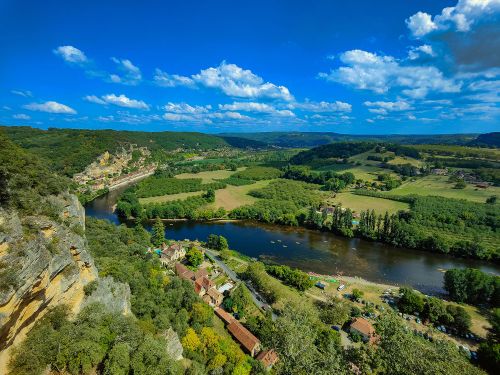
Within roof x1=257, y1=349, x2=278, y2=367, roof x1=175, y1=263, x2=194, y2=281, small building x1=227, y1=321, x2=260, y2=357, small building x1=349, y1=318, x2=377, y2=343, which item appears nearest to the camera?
roof x1=257, y1=349, x2=278, y2=367

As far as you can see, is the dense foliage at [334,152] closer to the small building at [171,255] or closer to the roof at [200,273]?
the small building at [171,255]

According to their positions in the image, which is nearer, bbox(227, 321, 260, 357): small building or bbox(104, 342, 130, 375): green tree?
bbox(104, 342, 130, 375): green tree

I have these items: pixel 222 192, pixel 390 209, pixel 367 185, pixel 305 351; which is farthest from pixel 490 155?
pixel 305 351

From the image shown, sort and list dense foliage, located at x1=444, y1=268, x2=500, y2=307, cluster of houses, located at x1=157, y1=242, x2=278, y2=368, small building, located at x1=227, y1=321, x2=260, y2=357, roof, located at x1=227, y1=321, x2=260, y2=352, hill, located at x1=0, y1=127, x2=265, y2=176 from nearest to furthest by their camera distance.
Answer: cluster of houses, located at x1=157, y1=242, x2=278, y2=368 → small building, located at x1=227, y1=321, x2=260, y2=357 → roof, located at x1=227, y1=321, x2=260, y2=352 → dense foliage, located at x1=444, y1=268, x2=500, y2=307 → hill, located at x1=0, y1=127, x2=265, y2=176

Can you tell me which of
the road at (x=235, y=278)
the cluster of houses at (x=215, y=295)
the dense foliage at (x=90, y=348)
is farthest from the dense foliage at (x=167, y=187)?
the dense foliage at (x=90, y=348)

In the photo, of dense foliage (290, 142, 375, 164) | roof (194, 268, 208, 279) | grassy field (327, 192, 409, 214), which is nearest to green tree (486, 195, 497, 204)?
grassy field (327, 192, 409, 214)

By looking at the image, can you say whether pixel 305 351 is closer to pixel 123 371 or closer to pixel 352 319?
pixel 123 371

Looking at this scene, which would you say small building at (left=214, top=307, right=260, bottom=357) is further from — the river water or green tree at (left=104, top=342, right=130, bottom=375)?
the river water
